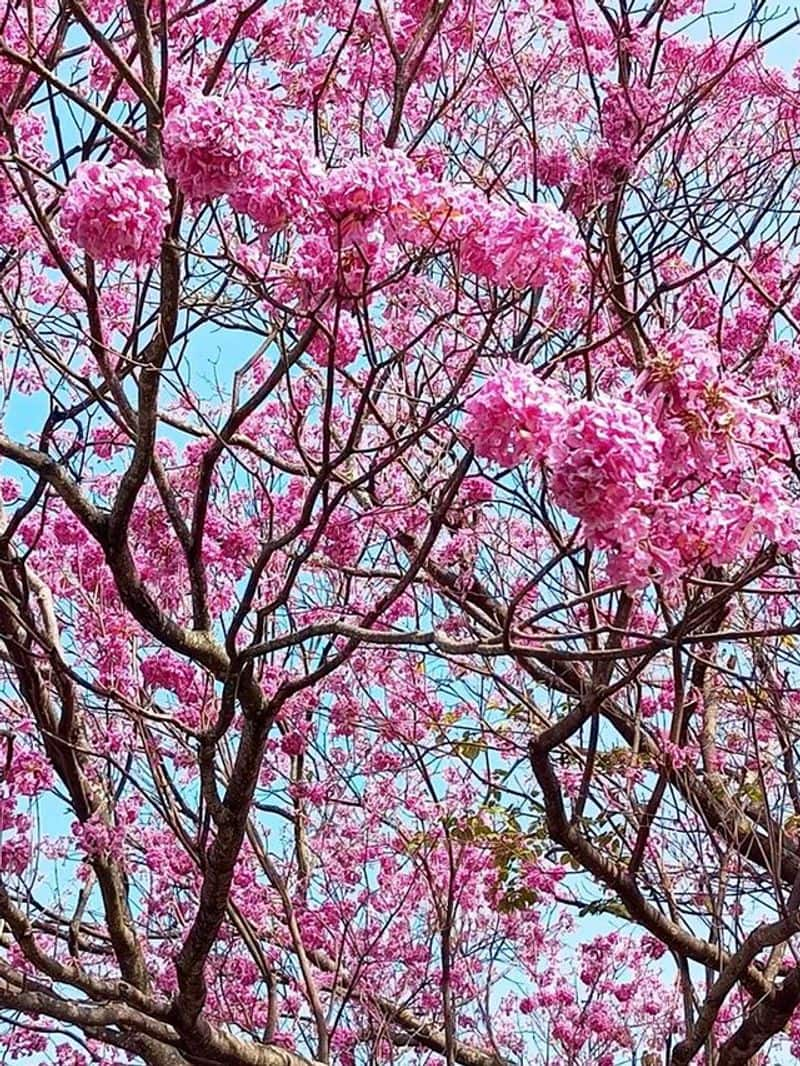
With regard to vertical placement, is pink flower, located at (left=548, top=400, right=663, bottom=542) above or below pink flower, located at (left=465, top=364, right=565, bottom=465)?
below

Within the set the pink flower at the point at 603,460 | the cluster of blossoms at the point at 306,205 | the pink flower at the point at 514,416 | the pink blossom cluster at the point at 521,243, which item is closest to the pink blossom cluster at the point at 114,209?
the cluster of blossoms at the point at 306,205

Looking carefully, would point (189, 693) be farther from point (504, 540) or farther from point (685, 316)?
point (685, 316)

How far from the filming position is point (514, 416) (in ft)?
8.27

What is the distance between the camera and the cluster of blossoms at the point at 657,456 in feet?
7.89

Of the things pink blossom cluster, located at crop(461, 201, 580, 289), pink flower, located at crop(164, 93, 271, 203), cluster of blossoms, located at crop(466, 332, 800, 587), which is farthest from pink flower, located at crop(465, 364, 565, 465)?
pink flower, located at crop(164, 93, 271, 203)

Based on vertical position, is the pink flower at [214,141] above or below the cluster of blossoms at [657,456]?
above

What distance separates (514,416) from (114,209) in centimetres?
98

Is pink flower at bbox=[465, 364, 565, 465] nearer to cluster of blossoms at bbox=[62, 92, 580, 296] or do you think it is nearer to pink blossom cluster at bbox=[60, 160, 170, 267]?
cluster of blossoms at bbox=[62, 92, 580, 296]

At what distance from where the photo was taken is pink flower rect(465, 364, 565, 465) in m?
2.51

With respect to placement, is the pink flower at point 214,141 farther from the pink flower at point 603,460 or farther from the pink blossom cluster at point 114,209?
the pink flower at point 603,460

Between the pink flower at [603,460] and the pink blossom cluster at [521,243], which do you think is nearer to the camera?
the pink flower at [603,460]

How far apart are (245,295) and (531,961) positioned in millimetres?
4512

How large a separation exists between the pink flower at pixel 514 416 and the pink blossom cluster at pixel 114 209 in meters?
0.84

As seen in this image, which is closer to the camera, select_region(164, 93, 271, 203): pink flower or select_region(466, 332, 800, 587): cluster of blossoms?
select_region(466, 332, 800, 587): cluster of blossoms
